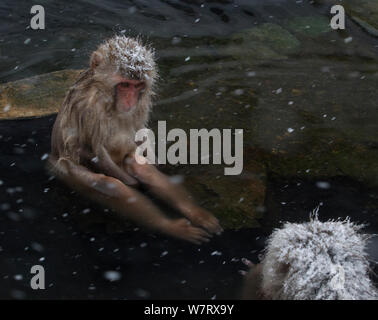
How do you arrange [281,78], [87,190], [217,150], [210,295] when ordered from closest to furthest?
[210,295] < [87,190] < [217,150] < [281,78]

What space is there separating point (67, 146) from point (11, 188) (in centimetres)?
49

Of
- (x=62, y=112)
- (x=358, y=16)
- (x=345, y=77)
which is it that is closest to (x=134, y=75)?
(x=62, y=112)

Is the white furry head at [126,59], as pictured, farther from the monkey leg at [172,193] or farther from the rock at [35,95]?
the rock at [35,95]

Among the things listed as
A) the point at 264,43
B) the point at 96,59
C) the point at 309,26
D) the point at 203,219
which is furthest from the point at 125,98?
the point at 309,26

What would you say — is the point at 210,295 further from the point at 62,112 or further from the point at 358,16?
the point at 358,16

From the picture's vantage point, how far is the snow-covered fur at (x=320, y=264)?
8.14 feet

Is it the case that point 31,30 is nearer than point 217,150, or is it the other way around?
point 217,150

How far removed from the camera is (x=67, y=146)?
402 centimetres

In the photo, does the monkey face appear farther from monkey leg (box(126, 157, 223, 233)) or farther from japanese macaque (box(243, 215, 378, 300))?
japanese macaque (box(243, 215, 378, 300))

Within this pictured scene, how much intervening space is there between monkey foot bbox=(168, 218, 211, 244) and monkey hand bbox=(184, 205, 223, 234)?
5cm

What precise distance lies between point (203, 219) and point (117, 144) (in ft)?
2.71

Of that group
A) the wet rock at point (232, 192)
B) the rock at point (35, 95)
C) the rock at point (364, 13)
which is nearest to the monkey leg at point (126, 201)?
the wet rock at point (232, 192)

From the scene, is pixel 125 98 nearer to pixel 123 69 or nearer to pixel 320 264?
pixel 123 69

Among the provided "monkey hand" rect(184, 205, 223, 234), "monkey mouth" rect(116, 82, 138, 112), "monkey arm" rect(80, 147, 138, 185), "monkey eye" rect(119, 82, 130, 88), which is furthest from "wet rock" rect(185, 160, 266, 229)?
"monkey eye" rect(119, 82, 130, 88)
